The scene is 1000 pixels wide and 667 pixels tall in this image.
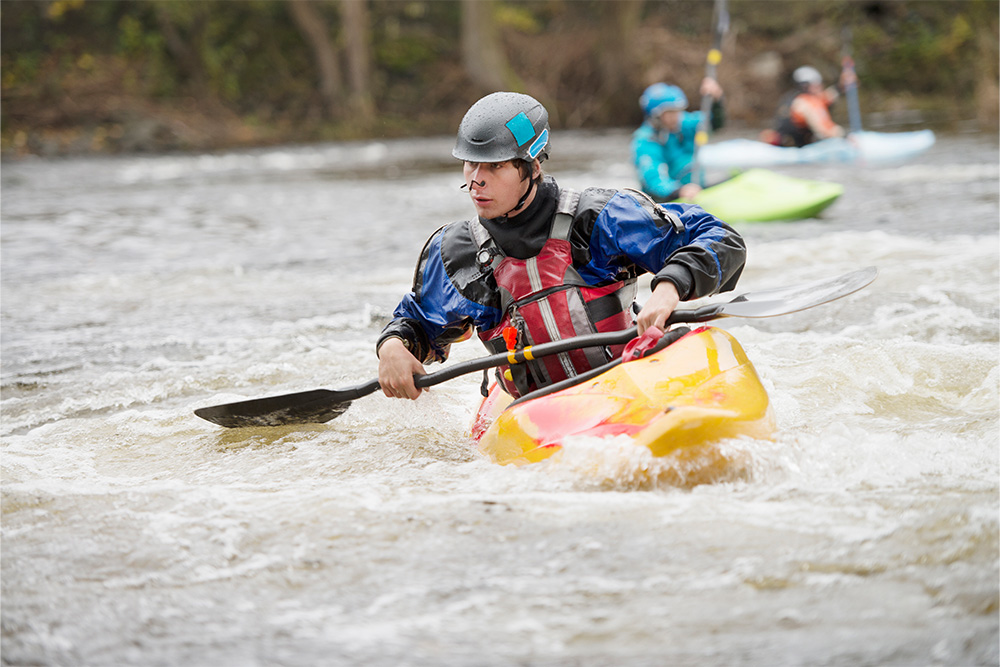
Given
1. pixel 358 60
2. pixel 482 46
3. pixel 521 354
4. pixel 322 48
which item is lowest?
pixel 521 354

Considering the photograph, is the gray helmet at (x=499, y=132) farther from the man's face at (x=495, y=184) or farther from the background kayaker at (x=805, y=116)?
the background kayaker at (x=805, y=116)

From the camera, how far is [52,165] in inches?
730

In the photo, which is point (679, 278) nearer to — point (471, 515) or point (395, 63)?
point (471, 515)

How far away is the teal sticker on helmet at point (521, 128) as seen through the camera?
2.96 m

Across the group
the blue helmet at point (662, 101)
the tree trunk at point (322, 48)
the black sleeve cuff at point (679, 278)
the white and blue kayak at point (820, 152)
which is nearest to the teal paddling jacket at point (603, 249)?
the black sleeve cuff at point (679, 278)

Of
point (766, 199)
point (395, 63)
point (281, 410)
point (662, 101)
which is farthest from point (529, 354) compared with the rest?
point (395, 63)

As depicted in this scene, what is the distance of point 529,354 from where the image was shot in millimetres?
3066

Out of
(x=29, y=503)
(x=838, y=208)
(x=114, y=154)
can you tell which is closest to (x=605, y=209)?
(x=29, y=503)

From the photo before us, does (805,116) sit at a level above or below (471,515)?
above

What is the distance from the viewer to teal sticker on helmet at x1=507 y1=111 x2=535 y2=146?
296 cm

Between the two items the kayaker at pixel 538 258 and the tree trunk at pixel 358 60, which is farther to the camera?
the tree trunk at pixel 358 60

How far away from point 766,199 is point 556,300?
616cm

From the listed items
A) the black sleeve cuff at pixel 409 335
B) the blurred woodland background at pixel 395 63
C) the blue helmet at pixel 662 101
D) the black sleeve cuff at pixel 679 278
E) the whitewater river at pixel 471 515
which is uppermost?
the blurred woodland background at pixel 395 63

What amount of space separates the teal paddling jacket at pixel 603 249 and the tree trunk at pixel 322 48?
22.4 metres
